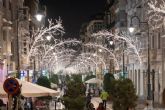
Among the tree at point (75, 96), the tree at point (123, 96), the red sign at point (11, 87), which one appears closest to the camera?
the red sign at point (11, 87)

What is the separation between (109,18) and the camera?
147m

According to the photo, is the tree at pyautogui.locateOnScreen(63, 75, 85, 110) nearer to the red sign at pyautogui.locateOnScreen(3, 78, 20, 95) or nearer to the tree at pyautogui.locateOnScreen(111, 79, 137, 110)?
the tree at pyautogui.locateOnScreen(111, 79, 137, 110)

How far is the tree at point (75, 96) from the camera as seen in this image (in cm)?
3272

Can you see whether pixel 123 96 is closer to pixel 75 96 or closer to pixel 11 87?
pixel 75 96

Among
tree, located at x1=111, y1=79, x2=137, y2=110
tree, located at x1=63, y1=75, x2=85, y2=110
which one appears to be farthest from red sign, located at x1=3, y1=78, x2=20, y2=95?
tree, located at x1=111, y1=79, x2=137, y2=110

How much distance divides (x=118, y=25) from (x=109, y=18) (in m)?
38.2

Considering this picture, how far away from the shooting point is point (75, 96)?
1330 inches

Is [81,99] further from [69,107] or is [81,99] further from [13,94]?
[13,94]

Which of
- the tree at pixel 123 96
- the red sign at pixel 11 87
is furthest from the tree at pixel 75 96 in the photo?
the red sign at pixel 11 87

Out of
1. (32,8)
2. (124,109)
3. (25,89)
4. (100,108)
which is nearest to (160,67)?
(124,109)

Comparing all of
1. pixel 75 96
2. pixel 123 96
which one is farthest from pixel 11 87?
pixel 123 96

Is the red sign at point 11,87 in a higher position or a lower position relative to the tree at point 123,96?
higher

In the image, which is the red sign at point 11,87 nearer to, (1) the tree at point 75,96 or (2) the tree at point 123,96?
(1) the tree at point 75,96

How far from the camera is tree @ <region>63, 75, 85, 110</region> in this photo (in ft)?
107
